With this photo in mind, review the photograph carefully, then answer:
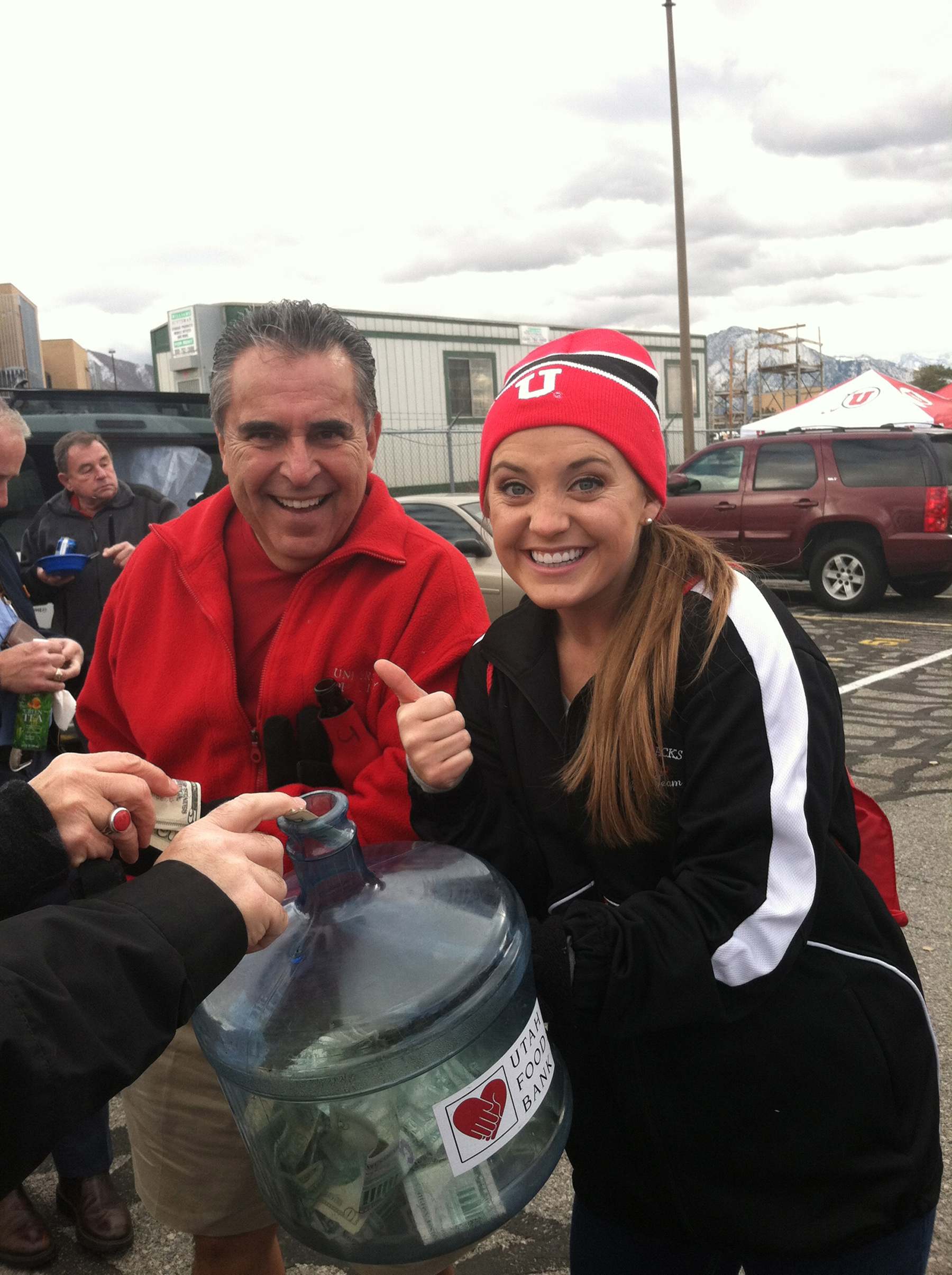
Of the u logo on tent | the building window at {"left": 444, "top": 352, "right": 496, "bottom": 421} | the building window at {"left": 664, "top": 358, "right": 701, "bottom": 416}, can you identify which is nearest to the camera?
the u logo on tent

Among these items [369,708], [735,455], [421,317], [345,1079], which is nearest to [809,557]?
[735,455]

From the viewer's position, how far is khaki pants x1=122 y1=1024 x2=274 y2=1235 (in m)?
1.79

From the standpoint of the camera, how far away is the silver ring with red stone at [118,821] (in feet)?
4.18

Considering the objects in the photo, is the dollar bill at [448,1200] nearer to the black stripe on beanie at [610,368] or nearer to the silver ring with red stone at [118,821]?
the silver ring with red stone at [118,821]

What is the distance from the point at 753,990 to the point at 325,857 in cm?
59

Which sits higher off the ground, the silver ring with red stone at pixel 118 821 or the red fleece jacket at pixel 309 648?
the red fleece jacket at pixel 309 648

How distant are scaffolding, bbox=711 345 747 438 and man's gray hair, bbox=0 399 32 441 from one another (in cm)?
3466

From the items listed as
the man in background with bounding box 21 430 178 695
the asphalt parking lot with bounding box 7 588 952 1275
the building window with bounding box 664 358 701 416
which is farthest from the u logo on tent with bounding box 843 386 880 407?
the man in background with bounding box 21 430 178 695

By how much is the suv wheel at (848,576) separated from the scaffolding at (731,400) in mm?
26767

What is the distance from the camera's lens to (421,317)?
2100 cm

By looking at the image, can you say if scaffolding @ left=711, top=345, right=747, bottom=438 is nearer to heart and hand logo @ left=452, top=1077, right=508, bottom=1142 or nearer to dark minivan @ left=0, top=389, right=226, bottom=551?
dark minivan @ left=0, top=389, right=226, bottom=551

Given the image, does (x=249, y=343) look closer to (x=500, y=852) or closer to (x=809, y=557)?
(x=500, y=852)

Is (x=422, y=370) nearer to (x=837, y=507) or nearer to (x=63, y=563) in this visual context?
(x=837, y=507)

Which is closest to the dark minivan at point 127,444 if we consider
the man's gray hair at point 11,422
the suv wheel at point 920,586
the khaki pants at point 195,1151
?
the man's gray hair at point 11,422
